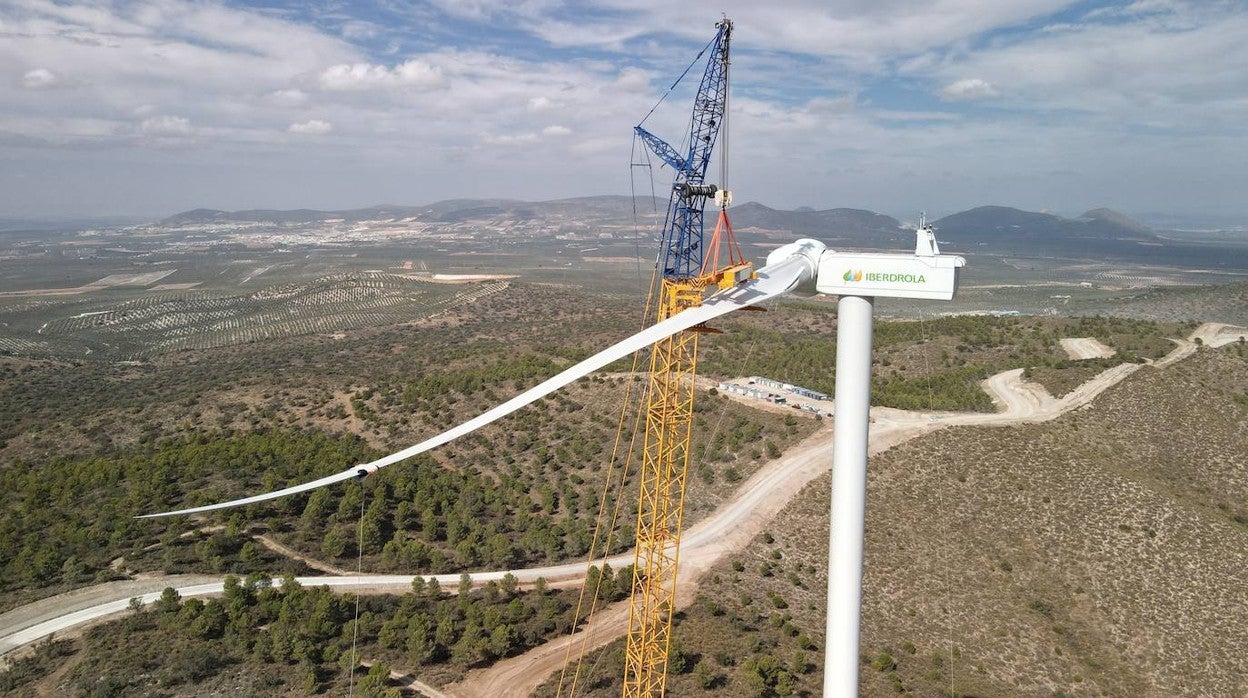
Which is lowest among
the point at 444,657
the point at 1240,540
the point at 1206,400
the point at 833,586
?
the point at 444,657

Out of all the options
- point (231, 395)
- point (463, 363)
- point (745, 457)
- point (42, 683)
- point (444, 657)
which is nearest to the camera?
Answer: point (42, 683)

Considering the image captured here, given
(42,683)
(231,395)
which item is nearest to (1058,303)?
(231,395)

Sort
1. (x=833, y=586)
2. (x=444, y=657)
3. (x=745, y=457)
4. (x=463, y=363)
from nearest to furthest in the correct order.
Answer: (x=833, y=586)
(x=444, y=657)
(x=745, y=457)
(x=463, y=363)

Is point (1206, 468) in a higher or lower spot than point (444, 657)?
higher

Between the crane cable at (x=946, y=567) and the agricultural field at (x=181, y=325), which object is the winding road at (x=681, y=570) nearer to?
the crane cable at (x=946, y=567)

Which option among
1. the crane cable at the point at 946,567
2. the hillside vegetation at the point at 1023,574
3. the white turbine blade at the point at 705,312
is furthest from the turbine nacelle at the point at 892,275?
the crane cable at the point at 946,567

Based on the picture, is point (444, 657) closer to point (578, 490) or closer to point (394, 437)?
point (578, 490)

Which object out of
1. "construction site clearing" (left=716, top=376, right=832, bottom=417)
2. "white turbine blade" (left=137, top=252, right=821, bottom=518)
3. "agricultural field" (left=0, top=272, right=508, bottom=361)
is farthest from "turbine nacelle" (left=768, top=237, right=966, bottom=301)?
"agricultural field" (left=0, top=272, right=508, bottom=361)

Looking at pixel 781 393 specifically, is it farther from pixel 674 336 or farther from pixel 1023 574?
pixel 674 336
